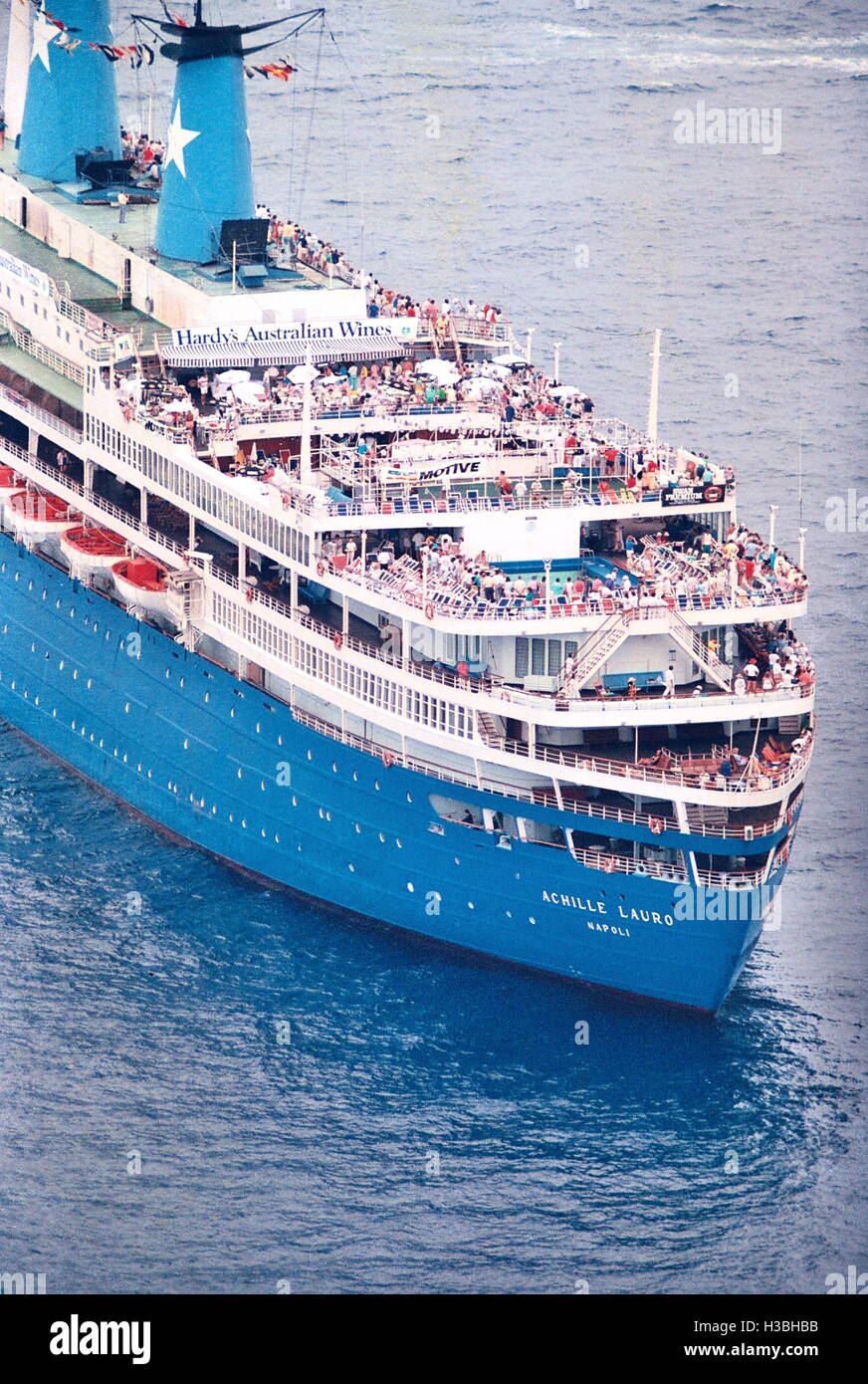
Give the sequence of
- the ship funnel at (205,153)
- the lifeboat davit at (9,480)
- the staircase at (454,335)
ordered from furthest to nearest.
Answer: the lifeboat davit at (9,480), the ship funnel at (205,153), the staircase at (454,335)

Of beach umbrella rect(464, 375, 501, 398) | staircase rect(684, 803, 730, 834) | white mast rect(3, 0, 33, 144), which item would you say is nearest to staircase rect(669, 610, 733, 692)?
staircase rect(684, 803, 730, 834)

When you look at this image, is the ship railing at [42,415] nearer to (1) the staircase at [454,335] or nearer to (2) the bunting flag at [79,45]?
(1) the staircase at [454,335]

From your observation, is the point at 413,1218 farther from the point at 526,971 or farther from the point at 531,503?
the point at 531,503

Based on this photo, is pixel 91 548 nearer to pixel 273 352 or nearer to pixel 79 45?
pixel 273 352

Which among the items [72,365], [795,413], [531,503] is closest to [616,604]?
[531,503]

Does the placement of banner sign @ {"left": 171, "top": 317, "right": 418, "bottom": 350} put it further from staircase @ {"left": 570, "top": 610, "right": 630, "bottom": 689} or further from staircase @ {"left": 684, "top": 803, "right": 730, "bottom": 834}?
staircase @ {"left": 684, "top": 803, "right": 730, "bottom": 834}

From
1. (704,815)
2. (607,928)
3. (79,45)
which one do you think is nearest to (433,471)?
(704,815)

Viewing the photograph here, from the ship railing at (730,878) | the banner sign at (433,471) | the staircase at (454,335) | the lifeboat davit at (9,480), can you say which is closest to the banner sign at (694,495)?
the banner sign at (433,471)
